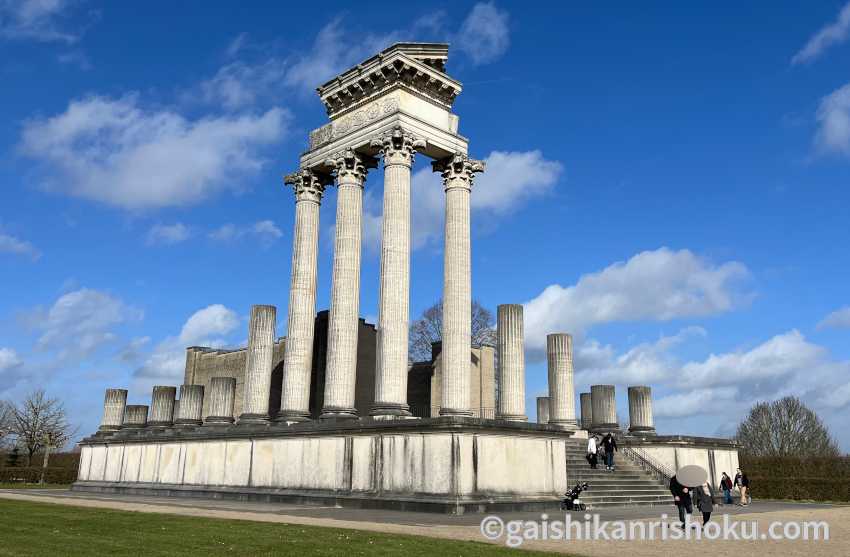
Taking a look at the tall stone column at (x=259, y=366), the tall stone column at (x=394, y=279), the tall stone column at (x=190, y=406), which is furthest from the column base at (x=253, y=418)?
the tall stone column at (x=394, y=279)

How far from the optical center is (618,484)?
95.0ft

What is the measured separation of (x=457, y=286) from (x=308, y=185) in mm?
9709

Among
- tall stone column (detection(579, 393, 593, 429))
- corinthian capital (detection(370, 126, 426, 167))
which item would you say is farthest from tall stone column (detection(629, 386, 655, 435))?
corinthian capital (detection(370, 126, 426, 167))

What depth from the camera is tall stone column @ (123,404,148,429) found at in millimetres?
42884

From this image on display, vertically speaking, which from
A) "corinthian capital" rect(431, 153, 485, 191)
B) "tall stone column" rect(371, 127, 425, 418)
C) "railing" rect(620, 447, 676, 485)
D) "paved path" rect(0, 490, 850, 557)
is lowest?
"paved path" rect(0, 490, 850, 557)

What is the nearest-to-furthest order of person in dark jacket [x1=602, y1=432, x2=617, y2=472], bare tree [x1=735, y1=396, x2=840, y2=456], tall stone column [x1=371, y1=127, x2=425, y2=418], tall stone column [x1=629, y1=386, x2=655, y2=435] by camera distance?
tall stone column [x1=371, y1=127, x2=425, y2=418]
person in dark jacket [x1=602, y1=432, x2=617, y2=472]
tall stone column [x1=629, y1=386, x2=655, y2=435]
bare tree [x1=735, y1=396, x2=840, y2=456]

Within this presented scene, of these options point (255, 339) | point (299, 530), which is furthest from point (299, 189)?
point (299, 530)

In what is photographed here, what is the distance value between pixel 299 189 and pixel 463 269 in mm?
9818

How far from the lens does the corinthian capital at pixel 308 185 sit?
3462cm

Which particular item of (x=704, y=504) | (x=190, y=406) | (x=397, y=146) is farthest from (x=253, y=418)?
(x=704, y=504)

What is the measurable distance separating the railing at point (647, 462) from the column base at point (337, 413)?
1325cm

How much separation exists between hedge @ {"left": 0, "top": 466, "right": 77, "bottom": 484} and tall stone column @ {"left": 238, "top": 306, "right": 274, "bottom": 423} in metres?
32.0

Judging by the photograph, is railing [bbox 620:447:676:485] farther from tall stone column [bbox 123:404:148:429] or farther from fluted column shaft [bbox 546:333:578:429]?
tall stone column [bbox 123:404:148:429]

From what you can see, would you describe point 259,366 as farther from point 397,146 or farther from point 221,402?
point 397,146
